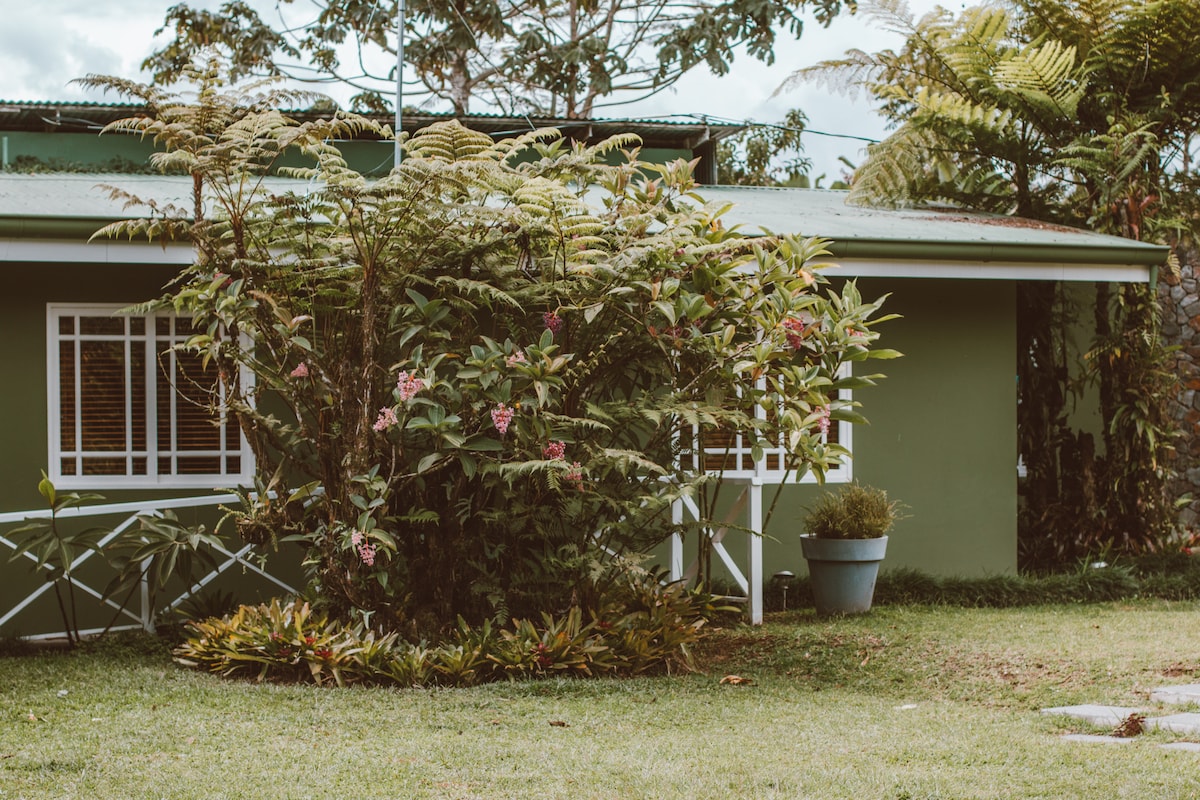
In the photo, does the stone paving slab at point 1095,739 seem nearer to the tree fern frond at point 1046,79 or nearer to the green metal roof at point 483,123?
the tree fern frond at point 1046,79

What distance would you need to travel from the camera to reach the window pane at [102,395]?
7.94 meters

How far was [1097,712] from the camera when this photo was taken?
17.4 ft

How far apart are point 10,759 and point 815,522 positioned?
16.7 feet

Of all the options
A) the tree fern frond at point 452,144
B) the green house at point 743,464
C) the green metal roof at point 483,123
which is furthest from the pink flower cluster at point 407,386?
the green metal roof at point 483,123

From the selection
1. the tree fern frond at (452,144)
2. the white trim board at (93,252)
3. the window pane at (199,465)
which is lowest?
the window pane at (199,465)

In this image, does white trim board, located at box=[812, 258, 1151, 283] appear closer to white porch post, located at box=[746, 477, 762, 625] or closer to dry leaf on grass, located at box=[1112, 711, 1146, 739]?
white porch post, located at box=[746, 477, 762, 625]

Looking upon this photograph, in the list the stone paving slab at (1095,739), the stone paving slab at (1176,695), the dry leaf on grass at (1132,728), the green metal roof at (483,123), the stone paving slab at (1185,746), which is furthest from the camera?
the green metal roof at (483,123)

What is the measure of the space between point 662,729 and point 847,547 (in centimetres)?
322

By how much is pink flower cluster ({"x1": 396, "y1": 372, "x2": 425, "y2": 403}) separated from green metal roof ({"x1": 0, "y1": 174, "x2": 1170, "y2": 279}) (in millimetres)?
2392

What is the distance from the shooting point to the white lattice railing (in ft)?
23.7

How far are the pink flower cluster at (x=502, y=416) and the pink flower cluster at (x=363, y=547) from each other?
834 mm

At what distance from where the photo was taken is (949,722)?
5188 millimetres


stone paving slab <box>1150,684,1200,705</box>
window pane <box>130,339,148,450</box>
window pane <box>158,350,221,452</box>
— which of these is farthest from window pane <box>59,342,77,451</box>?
stone paving slab <box>1150,684,1200,705</box>

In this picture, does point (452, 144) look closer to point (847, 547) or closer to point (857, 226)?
point (847, 547)
